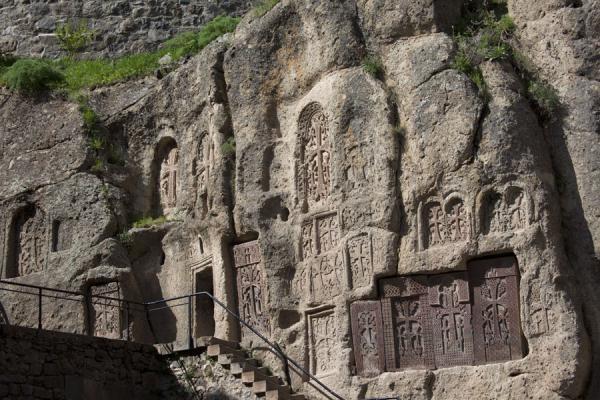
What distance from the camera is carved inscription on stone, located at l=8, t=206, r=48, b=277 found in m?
21.6

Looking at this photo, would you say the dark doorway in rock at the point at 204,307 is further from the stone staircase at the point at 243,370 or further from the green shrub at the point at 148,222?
the stone staircase at the point at 243,370

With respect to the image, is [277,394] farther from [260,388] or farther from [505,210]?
[505,210]

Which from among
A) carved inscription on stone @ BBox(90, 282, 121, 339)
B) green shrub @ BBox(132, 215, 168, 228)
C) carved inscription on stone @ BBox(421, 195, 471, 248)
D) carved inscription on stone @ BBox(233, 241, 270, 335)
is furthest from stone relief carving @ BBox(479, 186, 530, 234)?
carved inscription on stone @ BBox(90, 282, 121, 339)

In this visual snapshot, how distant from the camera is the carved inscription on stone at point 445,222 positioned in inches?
699

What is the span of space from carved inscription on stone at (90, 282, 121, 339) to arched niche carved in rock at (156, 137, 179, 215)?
1.87 m

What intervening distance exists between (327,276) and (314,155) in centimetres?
200

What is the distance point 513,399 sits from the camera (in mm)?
16734

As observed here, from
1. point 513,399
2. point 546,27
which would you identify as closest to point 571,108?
point 546,27

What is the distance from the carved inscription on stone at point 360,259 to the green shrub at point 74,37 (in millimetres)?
9496

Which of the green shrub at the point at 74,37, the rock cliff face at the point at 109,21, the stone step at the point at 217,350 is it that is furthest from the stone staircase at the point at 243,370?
the green shrub at the point at 74,37

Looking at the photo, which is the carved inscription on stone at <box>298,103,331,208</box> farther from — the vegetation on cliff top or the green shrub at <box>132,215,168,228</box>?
the vegetation on cliff top

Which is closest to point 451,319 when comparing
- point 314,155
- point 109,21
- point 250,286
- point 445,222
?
point 445,222

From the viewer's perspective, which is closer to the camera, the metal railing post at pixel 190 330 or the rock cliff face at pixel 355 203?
the rock cliff face at pixel 355 203

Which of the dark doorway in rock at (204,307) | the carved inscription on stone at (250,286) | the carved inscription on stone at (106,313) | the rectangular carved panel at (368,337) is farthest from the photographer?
the carved inscription on stone at (106,313)
